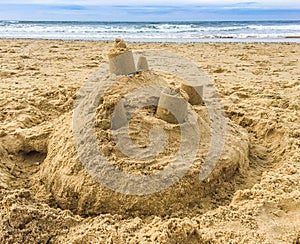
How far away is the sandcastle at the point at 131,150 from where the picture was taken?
195 centimetres

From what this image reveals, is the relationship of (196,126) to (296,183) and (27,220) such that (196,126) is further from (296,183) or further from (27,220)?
(27,220)

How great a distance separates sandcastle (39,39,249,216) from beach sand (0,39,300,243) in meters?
0.01

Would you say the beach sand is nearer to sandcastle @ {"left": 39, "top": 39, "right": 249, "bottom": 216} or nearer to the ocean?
sandcastle @ {"left": 39, "top": 39, "right": 249, "bottom": 216}

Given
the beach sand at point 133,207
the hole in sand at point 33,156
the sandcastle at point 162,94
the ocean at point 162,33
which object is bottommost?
the ocean at point 162,33

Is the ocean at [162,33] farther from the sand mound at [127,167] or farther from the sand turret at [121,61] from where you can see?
the sand mound at [127,167]

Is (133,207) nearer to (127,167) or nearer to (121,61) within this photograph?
(127,167)

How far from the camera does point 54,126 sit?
8.68 ft

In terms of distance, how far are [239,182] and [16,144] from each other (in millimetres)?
1566

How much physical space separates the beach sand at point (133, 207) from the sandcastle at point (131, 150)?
0.01 meters

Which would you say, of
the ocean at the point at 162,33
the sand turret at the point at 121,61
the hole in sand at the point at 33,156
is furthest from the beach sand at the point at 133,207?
the ocean at the point at 162,33

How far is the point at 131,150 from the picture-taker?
2098mm

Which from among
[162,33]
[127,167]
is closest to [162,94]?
[127,167]

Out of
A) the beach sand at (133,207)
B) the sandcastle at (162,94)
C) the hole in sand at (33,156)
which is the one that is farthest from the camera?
the hole in sand at (33,156)

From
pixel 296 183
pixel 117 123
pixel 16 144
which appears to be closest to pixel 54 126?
pixel 16 144
